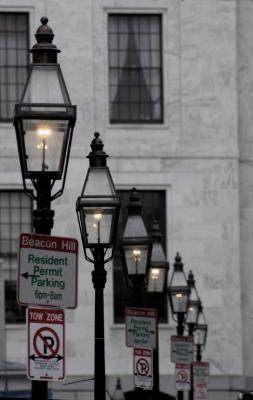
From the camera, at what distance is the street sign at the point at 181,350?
3766 cm

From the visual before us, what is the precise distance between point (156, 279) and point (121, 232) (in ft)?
72.5

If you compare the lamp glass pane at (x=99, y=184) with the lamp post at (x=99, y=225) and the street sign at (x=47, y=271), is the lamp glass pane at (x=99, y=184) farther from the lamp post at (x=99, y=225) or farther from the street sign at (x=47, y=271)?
the street sign at (x=47, y=271)

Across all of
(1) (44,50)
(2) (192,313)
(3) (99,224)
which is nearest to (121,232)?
(2) (192,313)

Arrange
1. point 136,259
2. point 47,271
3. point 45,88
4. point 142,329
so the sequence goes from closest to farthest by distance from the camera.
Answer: point 47,271 → point 45,88 → point 136,259 → point 142,329

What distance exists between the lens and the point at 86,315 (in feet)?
174

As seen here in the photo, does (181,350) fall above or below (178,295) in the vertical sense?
below

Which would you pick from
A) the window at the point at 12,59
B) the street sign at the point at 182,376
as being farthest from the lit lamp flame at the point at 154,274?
the window at the point at 12,59

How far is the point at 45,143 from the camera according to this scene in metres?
16.0

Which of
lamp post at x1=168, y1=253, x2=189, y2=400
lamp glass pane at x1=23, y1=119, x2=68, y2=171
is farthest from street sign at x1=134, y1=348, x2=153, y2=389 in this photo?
lamp glass pane at x1=23, y1=119, x2=68, y2=171

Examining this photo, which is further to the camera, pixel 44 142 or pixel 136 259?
pixel 136 259

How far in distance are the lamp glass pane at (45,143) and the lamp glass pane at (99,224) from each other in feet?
18.3

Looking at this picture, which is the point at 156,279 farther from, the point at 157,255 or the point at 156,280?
the point at 157,255

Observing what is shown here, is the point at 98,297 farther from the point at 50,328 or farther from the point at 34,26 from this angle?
the point at 34,26

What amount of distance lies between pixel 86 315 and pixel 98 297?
31.2 m
